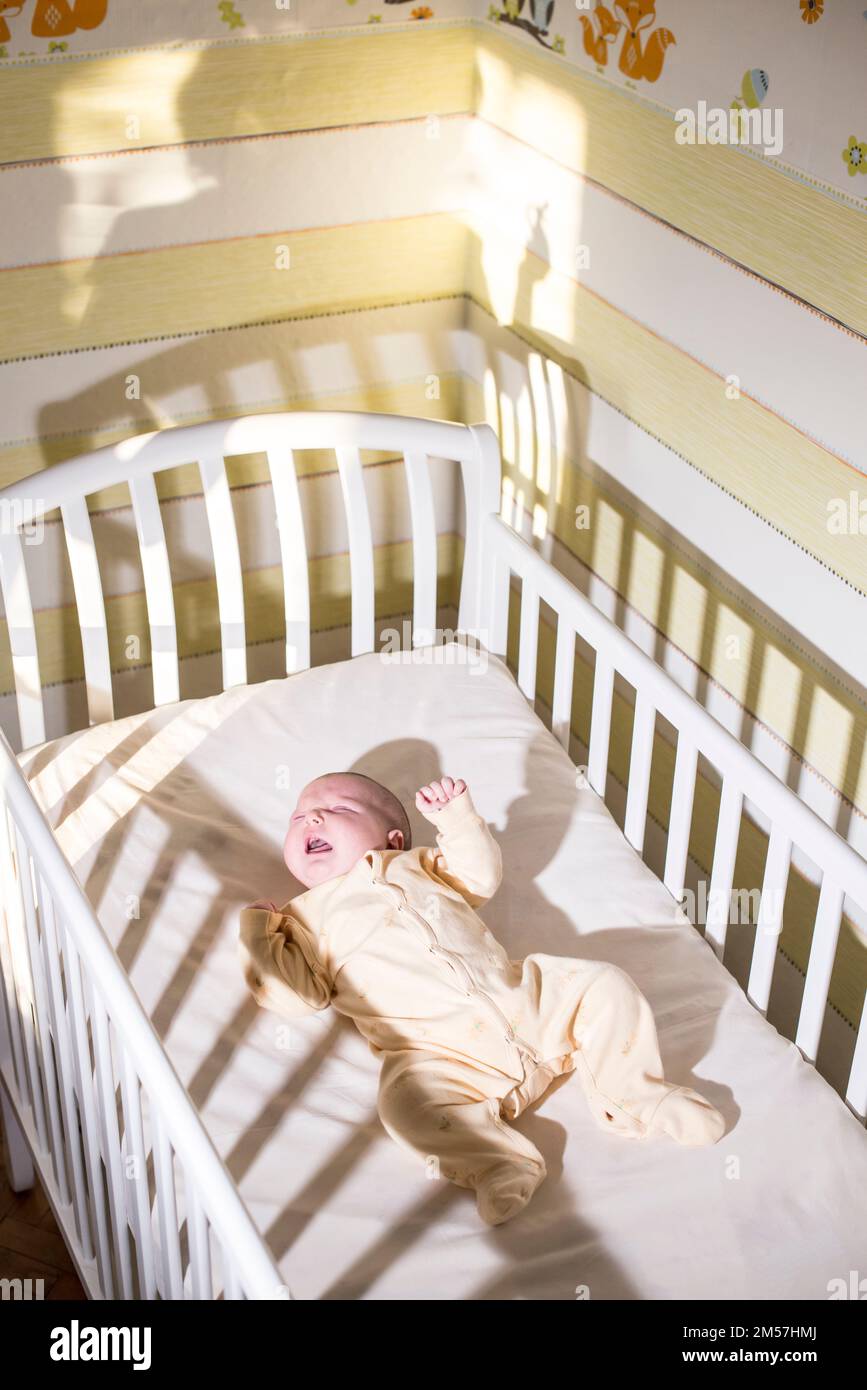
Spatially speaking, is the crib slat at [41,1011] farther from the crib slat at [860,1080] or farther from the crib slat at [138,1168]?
the crib slat at [860,1080]

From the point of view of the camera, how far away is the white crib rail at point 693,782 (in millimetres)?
1473

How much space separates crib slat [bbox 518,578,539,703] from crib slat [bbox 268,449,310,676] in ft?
1.02

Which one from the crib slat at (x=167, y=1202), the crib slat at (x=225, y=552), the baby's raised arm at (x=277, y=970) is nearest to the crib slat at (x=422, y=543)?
the crib slat at (x=225, y=552)

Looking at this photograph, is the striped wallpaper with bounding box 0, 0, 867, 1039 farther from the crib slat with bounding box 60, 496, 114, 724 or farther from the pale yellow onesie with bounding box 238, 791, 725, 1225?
the pale yellow onesie with bounding box 238, 791, 725, 1225

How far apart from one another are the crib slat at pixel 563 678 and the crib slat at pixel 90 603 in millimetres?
605

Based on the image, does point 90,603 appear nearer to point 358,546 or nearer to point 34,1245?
point 358,546

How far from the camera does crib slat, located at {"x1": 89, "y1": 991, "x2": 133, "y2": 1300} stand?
4.25 ft

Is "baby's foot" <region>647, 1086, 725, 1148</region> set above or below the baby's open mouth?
below

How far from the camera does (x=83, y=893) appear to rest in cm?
128

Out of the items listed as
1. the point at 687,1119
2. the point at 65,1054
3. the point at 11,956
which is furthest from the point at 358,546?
the point at 687,1119

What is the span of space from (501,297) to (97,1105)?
1.45 meters

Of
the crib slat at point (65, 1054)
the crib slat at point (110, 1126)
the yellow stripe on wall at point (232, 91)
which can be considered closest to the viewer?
the crib slat at point (110, 1126)

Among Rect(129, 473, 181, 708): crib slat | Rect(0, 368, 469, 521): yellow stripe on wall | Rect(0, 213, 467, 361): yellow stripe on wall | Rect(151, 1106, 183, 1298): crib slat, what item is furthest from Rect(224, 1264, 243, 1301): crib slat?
Rect(0, 213, 467, 361): yellow stripe on wall
